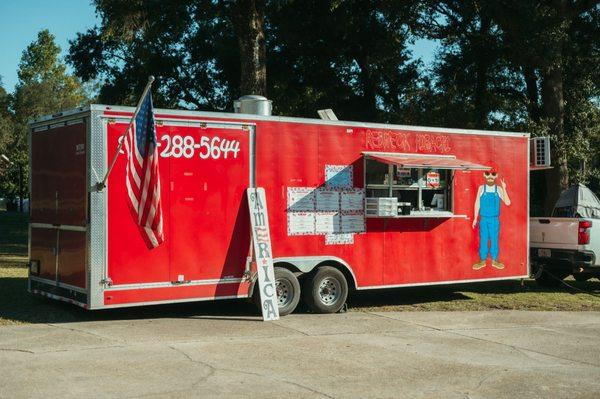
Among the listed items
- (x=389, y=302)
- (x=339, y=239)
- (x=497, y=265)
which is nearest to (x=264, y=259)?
(x=339, y=239)

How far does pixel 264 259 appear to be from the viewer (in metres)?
11.2

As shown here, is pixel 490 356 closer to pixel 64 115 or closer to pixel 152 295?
pixel 152 295

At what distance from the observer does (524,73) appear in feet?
85.4

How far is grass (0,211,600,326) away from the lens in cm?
1150

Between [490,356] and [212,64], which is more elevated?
[212,64]

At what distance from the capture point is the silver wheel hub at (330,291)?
12117 millimetres

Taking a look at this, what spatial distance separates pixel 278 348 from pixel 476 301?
6.03 m

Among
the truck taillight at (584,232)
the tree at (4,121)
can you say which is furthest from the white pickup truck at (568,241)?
the tree at (4,121)

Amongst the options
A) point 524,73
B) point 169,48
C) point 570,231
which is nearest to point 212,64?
point 169,48

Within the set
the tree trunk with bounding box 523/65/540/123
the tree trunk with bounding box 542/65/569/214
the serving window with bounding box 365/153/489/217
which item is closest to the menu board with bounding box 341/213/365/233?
the serving window with bounding box 365/153/489/217

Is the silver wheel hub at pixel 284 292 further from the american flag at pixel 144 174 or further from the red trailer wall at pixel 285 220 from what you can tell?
the american flag at pixel 144 174

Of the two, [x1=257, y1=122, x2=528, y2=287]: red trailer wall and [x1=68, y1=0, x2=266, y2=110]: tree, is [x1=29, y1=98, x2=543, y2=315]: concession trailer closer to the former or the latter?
[x1=257, y1=122, x2=528, y2=287]: red trailer wall

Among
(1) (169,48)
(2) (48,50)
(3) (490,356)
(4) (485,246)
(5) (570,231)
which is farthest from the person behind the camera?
(2) (48,50)

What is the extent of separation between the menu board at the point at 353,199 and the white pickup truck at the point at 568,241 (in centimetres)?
509
